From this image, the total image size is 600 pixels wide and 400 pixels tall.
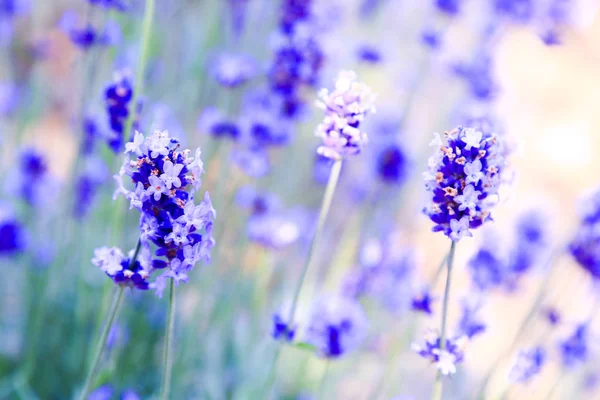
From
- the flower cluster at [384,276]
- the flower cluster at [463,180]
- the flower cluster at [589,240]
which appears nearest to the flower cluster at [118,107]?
the flower cluster at [463,180]

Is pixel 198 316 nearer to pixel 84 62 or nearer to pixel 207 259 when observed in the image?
pixel 84 62

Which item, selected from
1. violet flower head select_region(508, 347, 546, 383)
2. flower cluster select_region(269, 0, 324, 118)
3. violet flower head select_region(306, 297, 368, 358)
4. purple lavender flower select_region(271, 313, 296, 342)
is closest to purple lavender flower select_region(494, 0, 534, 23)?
flower cluster select_region(269, 0, 324, 118)

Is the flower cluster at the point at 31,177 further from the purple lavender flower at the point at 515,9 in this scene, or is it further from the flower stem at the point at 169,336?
the purple lavender flower at the point at 515,9

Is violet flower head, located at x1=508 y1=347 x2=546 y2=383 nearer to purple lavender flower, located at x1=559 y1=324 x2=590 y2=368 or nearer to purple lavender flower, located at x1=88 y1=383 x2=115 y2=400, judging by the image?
purple lavender flower, located at x1=559 y1=324 x2=590 y2=368

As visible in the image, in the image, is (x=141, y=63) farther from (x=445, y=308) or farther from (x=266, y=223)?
(x=266, y=223)

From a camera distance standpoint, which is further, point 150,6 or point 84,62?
point 84,62

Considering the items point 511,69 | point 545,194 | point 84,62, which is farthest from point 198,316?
point 511,69
